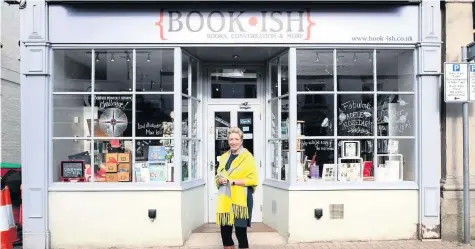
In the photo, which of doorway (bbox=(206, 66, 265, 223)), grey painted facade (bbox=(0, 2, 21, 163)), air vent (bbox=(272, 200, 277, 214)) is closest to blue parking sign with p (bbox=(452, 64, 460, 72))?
doorway (bbox=(206, 66, 265, 223))

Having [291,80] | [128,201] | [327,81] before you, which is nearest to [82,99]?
[128,201]

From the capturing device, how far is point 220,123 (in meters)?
9.69

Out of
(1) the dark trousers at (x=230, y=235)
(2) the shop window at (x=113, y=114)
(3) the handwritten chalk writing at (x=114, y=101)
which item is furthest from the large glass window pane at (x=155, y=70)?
(1) the dark trousers at (x=230, y=235)

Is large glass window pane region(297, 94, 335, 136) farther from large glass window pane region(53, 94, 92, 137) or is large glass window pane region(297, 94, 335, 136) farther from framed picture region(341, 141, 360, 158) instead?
large glass window pane region(53, 94, 92, 137)

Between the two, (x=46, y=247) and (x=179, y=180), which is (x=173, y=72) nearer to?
(x=179, y=180)

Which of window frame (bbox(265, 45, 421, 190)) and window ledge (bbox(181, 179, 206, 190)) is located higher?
window frame (bbox(265, 45, 421, 190))

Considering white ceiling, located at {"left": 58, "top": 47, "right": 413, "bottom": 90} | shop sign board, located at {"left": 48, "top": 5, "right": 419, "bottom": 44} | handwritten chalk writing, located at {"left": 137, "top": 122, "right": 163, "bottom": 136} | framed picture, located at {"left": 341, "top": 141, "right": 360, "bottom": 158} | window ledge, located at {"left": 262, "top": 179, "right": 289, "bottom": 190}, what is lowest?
window ledge, located at {"left": 262, "top": 179, "right": 289, "bottom": 190}

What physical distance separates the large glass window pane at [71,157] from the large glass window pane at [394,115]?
16.5ft

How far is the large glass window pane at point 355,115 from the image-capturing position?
8.45 metres

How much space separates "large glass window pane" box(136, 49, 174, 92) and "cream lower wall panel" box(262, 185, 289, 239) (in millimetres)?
2617

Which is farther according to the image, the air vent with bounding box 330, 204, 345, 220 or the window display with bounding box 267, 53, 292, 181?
the window display with bounding box 267, 53, 292, 181

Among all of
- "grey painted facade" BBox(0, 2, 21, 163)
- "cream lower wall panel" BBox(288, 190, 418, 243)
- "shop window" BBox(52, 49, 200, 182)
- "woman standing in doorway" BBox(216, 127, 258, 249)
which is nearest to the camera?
"woman standing in doorway" BBox(216, 127, 258, 249)

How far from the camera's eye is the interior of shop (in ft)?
27.2

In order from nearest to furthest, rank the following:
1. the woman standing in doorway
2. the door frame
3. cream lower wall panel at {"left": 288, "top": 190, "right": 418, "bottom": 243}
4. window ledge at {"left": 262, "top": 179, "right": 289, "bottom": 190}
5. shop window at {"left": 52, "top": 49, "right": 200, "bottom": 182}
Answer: the woman standing in doorway → cream lower wall panel at {"left": 288, "top": 190, "right": 418, "bottom": 243} → shop window at {"left": 52, "top": 49, "right": 200, "bottom": 182} → window ledge at {"left": 262, "top": 179, "right": 289, "bottom": 190} → the door frame
